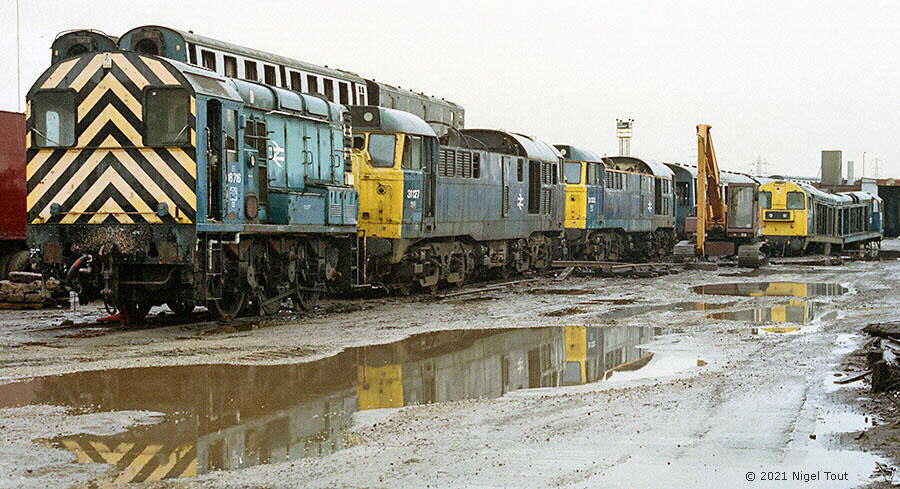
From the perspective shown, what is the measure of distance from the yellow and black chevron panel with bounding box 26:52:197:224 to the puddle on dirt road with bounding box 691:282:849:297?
39.6 feet

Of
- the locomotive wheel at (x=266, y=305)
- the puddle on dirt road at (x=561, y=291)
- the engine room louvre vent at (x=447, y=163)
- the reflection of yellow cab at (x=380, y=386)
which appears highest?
the engine room louvre vent at (x=447, y=163)

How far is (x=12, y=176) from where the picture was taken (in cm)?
1975

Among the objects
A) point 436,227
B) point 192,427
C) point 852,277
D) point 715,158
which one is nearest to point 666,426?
point 192,427

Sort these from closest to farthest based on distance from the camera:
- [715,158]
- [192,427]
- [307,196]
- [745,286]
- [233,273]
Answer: [192,427]
[233,273]
[307,196]
[745,286]
[715,158]

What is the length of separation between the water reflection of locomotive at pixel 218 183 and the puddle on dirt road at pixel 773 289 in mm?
5716

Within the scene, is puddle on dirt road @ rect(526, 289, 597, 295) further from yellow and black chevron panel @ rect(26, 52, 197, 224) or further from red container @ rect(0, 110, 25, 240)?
red container @ rect(0, 110, 25, 240)

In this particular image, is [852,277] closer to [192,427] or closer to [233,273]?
[233,273]

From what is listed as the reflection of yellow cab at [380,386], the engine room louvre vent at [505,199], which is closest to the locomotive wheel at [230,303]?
the reflection of yellow cab at [380,386]

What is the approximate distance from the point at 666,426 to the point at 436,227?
1323cm

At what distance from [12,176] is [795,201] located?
98.0 feet

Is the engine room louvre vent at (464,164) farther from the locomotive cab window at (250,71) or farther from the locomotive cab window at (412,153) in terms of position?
the locomotive cab window at (250,71)

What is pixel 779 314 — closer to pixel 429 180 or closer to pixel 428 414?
pixel 429 180

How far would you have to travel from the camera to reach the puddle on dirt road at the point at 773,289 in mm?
21294

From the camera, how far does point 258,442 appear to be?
286 inches
